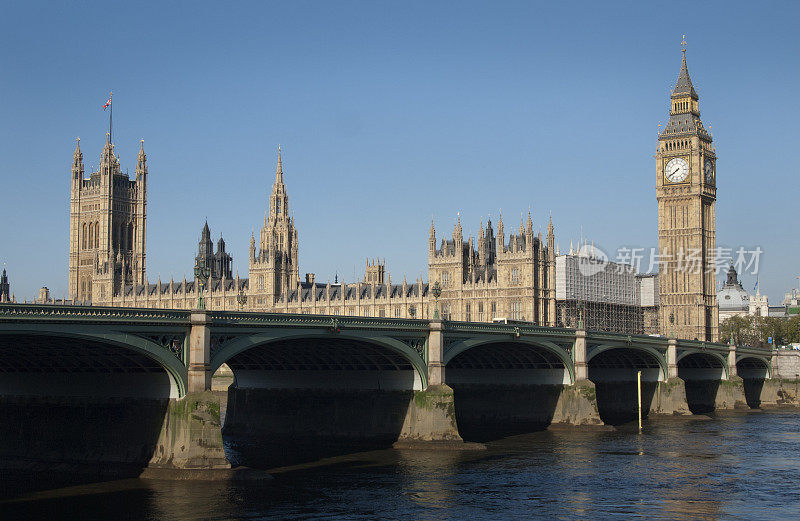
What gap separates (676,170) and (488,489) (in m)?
128

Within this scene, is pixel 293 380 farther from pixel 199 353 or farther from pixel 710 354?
pixel 710 354

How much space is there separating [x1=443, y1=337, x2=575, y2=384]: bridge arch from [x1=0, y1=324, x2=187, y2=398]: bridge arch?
76.3ft

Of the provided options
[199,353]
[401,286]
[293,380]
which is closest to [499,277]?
[401,286]

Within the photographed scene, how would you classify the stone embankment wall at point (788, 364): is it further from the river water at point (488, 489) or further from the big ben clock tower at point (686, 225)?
the river water at point (488, 489)

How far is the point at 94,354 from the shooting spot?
57.5m

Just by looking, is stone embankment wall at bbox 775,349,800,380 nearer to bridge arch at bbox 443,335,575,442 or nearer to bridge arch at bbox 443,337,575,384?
bridge arch at bbox 443,335,575,442

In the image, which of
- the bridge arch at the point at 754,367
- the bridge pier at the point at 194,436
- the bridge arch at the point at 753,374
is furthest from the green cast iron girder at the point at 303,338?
the bridge arch at the point at 754,367

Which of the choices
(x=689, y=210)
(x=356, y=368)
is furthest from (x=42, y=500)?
(x=689, y=210)

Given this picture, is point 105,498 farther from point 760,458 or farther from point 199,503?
point 760,458

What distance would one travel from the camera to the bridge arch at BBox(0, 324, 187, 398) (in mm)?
50125

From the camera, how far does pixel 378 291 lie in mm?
162875

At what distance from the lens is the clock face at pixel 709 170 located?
573ft

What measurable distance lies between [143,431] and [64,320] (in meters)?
9.91

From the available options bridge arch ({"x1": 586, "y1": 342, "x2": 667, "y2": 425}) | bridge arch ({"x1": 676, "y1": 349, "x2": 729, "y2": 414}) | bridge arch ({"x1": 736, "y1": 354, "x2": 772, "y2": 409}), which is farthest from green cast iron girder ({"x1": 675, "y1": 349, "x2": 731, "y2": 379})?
bridge arch ({"x1": 736, "y1": 354, "x2": 772, "y2": 409})
